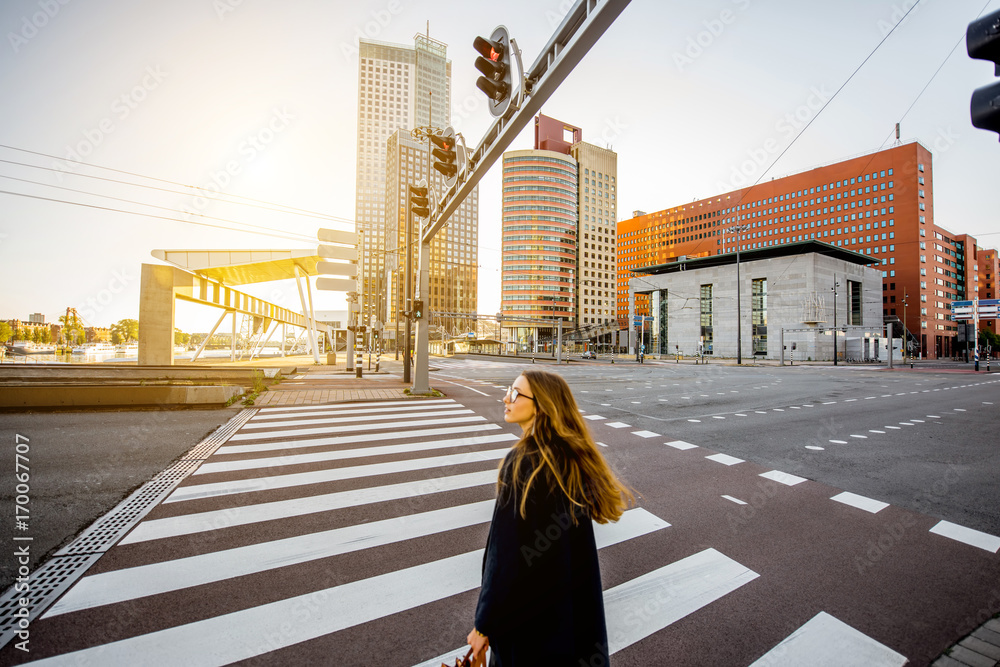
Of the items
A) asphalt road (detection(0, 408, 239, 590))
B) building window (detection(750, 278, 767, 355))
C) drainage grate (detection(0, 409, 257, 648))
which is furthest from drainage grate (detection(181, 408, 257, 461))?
building window (detection(750, 278, 767, 355))

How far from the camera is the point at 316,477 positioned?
5.29 metres

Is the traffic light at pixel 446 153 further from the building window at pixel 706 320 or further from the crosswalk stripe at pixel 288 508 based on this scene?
the building window at pixel 706 320

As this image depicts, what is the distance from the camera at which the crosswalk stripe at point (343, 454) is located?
566 cm

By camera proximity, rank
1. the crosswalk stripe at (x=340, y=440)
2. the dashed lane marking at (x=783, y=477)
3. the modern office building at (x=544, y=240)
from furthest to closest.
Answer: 1. the modern office building at (x=544, y=240)
2. the crosswalk stripe at (x=340, y=440)
3. the dashed lane marking at (x=783, y=477)

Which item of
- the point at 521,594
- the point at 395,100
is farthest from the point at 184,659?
the point at 395,100

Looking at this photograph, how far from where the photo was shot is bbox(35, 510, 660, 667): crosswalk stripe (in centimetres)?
230

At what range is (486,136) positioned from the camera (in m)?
7.10

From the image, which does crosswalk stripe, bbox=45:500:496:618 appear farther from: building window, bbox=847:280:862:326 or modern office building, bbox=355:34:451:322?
modern office building, bbox=355:34:451:322

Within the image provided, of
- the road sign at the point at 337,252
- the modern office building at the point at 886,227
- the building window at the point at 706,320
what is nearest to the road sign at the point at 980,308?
the building window at the point at 706,320

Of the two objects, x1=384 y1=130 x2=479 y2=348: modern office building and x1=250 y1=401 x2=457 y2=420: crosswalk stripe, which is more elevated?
x1=384 y1=130 x2=479 y2=348: modern office building

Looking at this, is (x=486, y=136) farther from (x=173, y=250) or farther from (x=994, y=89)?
(x=173, y=250)

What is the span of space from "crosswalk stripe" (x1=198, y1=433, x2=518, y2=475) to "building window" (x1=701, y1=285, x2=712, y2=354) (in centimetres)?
6453

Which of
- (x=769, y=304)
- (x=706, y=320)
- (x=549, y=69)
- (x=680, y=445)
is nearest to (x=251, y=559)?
(x=549, y=69)

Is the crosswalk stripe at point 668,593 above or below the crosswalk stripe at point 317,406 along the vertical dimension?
below
